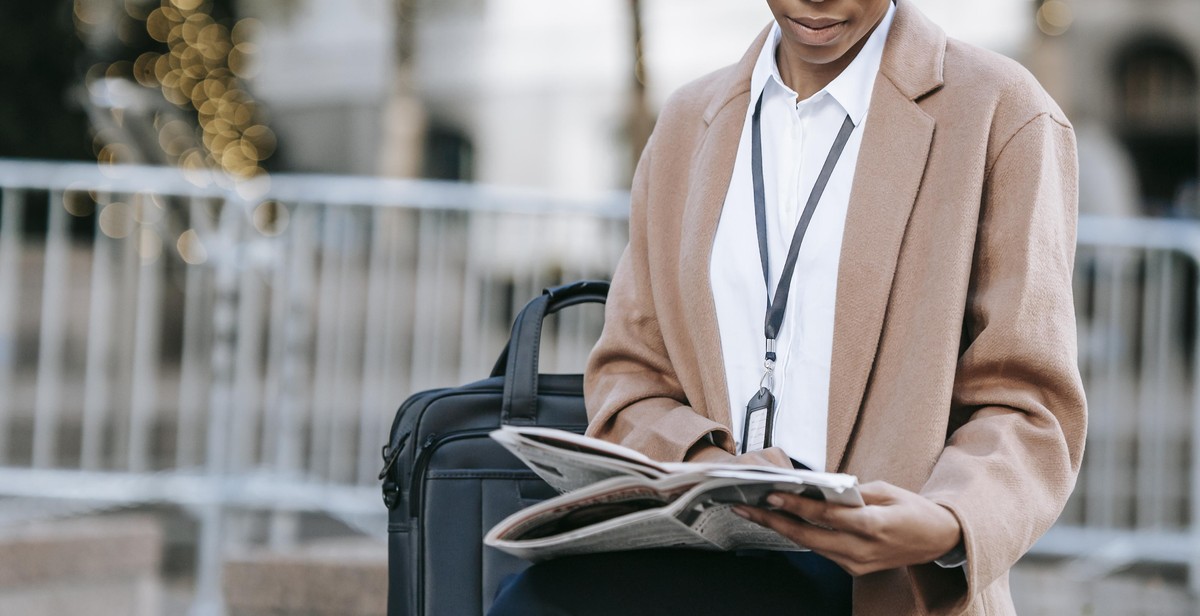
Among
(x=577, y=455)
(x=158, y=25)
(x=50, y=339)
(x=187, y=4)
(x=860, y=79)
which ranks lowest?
(x=50, y=339)

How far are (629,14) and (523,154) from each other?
47.6ft

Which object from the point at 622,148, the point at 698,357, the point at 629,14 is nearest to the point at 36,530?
the point at 698,357

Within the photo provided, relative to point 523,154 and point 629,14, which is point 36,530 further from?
point 523,154

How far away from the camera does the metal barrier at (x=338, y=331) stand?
177 inches

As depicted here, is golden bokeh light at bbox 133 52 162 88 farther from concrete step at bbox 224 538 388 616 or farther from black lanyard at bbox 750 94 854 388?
black lanyard at bbox 750 94 854 388

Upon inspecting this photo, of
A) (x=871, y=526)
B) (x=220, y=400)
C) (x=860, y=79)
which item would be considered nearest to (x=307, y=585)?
(x=220, y=400)

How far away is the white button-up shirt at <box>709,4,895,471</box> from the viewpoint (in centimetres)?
175

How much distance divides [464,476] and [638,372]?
31 centimetres

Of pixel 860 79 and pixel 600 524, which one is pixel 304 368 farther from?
pixel 600 524

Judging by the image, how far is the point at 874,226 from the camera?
5.62 feet

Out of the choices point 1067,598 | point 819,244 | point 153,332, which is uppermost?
point 819,244

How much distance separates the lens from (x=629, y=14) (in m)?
6.26

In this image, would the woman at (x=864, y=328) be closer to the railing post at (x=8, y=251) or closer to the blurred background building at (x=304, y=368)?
the blurred background building at (x=304, y=368)

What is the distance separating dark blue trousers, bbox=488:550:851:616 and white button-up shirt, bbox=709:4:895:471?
0.17m
